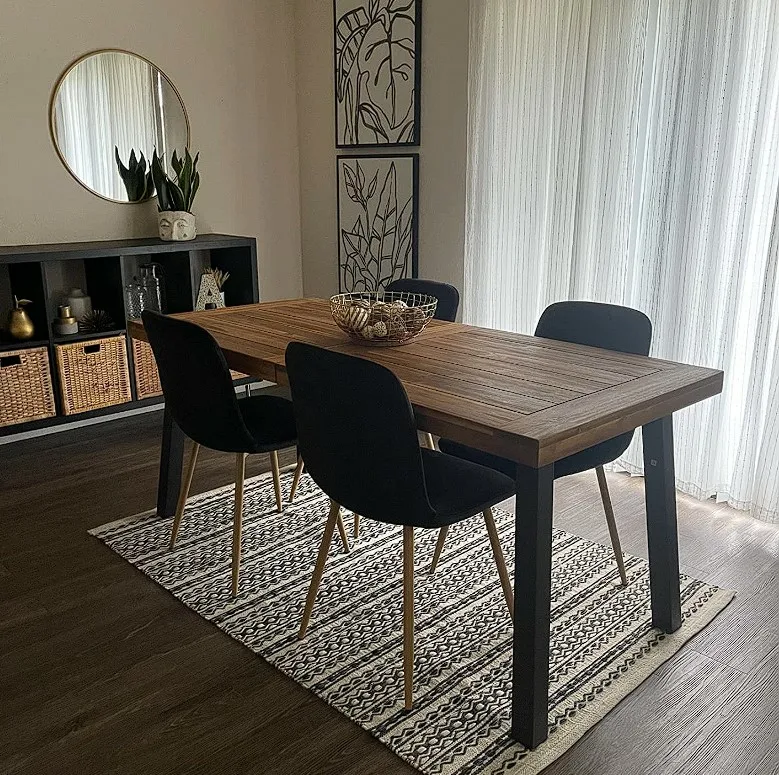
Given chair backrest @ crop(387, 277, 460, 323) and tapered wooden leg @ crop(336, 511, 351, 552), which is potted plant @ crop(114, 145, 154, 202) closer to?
chair backrest @ crop(387, 277, 460, 323)

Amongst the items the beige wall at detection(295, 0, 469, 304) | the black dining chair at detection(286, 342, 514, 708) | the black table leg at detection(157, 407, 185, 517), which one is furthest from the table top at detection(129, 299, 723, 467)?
the beige wall at detection(295, 0, 469, 304)

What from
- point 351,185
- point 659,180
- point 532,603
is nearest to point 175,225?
point 351,185

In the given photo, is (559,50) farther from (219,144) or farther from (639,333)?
(219,144)

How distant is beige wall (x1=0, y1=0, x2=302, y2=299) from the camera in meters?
3.79

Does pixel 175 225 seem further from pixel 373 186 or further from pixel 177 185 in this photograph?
pixel 373 186

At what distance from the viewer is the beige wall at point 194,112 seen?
379 centimetres

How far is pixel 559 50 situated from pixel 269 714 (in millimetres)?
2802

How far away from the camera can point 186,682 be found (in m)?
2.08

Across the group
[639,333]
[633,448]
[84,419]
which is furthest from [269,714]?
[84,419]

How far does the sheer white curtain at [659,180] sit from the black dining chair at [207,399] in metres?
1.57

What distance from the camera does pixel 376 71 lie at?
167 inches

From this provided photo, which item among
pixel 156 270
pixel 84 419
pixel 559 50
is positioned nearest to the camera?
pixel 559 50

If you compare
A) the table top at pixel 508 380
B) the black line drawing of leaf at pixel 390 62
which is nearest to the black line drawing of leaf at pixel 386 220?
the black line drawing of leaf at pixel 390 62

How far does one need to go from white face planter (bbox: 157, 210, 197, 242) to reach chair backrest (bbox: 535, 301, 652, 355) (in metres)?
2.14
